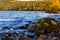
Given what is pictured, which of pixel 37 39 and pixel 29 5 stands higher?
pixel 29 5

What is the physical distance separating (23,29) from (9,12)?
4.02 ft

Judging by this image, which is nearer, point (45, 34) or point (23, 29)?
point (45, 34)

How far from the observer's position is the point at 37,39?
12.5 feet

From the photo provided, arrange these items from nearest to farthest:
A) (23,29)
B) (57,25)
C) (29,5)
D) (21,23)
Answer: (57,25) < (23,29) < (21,23) < (29,5)

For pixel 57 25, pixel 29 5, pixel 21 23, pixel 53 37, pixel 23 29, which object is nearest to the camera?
pixel 53 37

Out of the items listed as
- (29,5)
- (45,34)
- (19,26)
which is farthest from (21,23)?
(45,34)

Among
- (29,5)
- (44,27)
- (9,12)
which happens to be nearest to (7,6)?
(9,12)

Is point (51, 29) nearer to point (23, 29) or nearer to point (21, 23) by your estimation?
point (23, 29)

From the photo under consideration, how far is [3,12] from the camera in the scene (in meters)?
5.46

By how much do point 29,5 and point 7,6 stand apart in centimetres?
61

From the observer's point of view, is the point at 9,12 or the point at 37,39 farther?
the point at 9,12

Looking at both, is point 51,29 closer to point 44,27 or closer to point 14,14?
point 44,27

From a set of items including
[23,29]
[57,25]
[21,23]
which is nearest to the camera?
[57,25]

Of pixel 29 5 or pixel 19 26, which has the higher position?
pixel 29 5
